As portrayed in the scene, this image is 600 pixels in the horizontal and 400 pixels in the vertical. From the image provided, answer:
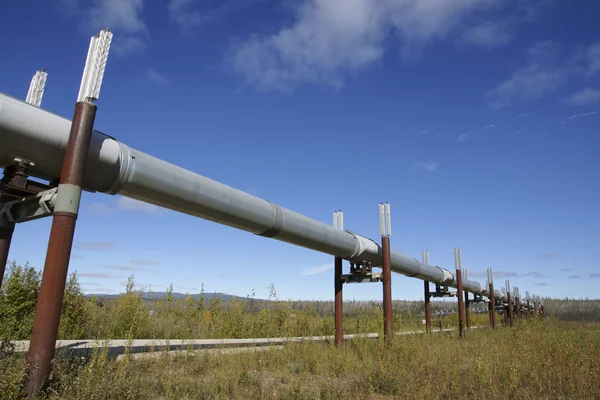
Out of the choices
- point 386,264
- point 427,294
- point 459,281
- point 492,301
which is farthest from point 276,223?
point 492,301

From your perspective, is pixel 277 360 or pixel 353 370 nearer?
pixel 353 370

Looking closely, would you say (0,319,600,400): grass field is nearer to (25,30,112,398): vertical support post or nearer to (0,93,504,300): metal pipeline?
(25,30,112,398): vertical support post

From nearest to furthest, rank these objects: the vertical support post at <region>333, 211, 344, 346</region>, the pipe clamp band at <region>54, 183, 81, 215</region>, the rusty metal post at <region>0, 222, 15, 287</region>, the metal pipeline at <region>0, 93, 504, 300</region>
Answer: the pipe clamp band at <region>54, 183, 81, 215</region> < the metal pipeline at <region>0, 93, 504, 300</region> < the rusty metal post at <region>0, 222, 15, 287</region> < the vertical support post at <region>333, 211, 344, 346</region>

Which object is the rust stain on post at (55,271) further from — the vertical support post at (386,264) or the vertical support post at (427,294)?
the vertical support post at (427,294)

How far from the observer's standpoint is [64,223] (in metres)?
Result: 4.51

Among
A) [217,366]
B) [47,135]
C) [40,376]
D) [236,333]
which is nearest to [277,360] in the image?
[217,366]

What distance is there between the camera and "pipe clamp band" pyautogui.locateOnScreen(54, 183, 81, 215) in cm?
454

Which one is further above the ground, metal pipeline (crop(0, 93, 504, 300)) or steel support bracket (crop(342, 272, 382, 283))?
metal pipeline (crop(0, 93, 504, 300))

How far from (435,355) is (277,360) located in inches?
153

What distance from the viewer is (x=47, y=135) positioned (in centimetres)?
479

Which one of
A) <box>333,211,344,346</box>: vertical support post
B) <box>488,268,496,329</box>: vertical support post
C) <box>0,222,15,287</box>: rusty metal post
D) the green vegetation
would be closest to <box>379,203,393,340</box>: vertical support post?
the green vegetation

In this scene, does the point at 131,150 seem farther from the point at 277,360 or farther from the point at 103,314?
the point at 103,314

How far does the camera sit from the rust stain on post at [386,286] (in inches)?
435

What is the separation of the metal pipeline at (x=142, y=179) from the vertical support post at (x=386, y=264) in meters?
2.47
